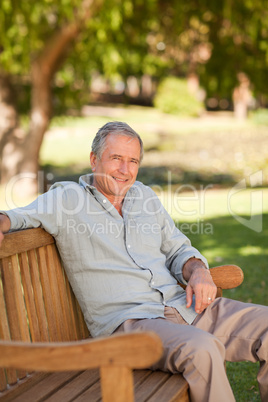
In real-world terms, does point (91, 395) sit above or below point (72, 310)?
below

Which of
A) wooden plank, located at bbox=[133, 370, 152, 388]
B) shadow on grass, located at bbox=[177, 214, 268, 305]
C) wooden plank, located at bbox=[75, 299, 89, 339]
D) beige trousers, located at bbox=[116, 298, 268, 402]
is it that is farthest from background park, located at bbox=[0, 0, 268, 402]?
wooden plank, located at bbox=[133, 370, 152, 388]

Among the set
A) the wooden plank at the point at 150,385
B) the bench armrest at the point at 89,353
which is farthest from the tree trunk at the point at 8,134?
the bench armrest at the point at 89,353

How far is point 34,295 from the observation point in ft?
8.58

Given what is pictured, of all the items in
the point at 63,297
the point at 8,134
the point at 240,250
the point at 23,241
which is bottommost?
the point at 240,250

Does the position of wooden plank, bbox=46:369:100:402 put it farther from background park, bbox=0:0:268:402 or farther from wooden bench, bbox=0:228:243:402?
background park, bbox=0:0:268:402

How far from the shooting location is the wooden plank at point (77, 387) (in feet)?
7.36

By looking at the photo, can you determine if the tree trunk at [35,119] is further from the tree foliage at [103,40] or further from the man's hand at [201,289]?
the man's hand at [201,289]

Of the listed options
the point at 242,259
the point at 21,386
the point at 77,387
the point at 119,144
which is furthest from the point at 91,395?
the point at 242,259

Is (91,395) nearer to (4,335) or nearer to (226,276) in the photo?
(4,335)

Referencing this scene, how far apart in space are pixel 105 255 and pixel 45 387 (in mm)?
717

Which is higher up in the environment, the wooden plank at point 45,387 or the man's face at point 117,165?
the man's face at point 117,165

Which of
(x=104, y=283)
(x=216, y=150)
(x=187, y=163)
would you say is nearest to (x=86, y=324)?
(x=104, y=283)

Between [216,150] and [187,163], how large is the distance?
2948mm

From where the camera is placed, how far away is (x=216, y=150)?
758 inches
